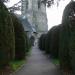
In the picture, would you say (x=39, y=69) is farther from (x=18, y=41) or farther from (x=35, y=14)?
(x=35, y=14)

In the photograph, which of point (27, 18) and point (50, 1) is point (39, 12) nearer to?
point (27, 18)

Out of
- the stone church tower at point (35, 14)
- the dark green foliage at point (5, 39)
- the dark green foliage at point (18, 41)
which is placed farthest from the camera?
the stone church tower at point (35, 14)

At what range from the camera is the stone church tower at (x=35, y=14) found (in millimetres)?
83312

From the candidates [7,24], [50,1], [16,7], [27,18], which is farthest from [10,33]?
[27,18]

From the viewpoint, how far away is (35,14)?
3334 inches

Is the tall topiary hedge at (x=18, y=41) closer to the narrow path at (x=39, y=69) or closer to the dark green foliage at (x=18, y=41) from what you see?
the dark green foliage at (x=18, y=41)

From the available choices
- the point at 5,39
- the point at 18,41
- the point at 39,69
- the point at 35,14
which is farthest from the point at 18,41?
the point at 35,14

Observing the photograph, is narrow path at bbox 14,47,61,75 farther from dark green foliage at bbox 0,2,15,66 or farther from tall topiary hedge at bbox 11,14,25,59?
tall topiary hedge at bbox 11,14,25,59

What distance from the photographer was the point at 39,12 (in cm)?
8500

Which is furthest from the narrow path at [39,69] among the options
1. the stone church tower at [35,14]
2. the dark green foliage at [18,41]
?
the stone church tower at [35,14]

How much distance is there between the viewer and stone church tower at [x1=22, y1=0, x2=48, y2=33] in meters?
83.3

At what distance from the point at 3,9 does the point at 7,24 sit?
3.25ft

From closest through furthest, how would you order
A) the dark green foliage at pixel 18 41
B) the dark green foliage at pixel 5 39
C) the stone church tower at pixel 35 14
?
the dark green foliage at pixel 5 39
the dark green foliage at pixel 18 41
the stone church tower at pixel 35 14

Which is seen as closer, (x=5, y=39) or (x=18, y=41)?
(x=5, y=39)
